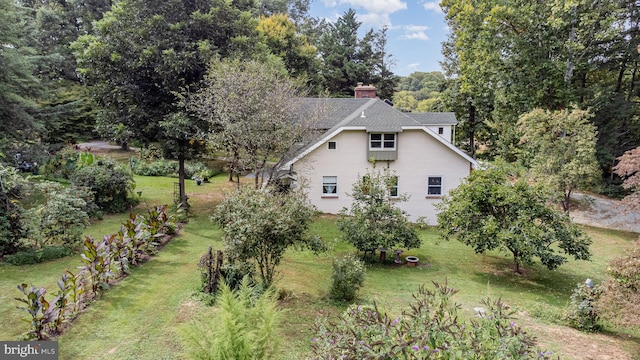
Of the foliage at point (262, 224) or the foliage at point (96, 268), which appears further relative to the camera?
the foliage at point (96, 268)

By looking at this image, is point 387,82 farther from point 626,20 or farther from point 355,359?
point 355,359

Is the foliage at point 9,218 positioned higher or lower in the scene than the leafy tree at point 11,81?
lower

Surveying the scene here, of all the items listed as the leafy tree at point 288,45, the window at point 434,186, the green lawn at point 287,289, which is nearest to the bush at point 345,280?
the green lawn at point 287,289

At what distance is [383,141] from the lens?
63.2 ft

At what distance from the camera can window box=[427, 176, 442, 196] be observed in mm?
19578

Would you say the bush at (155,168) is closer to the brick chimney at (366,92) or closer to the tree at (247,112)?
the tree at (247,112)

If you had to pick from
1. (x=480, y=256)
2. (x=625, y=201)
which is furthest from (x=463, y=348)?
(x=625, y=201)

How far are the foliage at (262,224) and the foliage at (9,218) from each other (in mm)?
6626

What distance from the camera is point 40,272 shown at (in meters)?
9.95

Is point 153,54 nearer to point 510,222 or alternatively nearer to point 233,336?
point 233,336

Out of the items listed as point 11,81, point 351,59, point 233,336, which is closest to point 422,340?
point 233,336

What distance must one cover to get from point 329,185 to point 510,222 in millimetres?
9810

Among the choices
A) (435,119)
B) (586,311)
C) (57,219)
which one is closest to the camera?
(586,311)

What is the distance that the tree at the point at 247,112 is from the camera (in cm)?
1459
